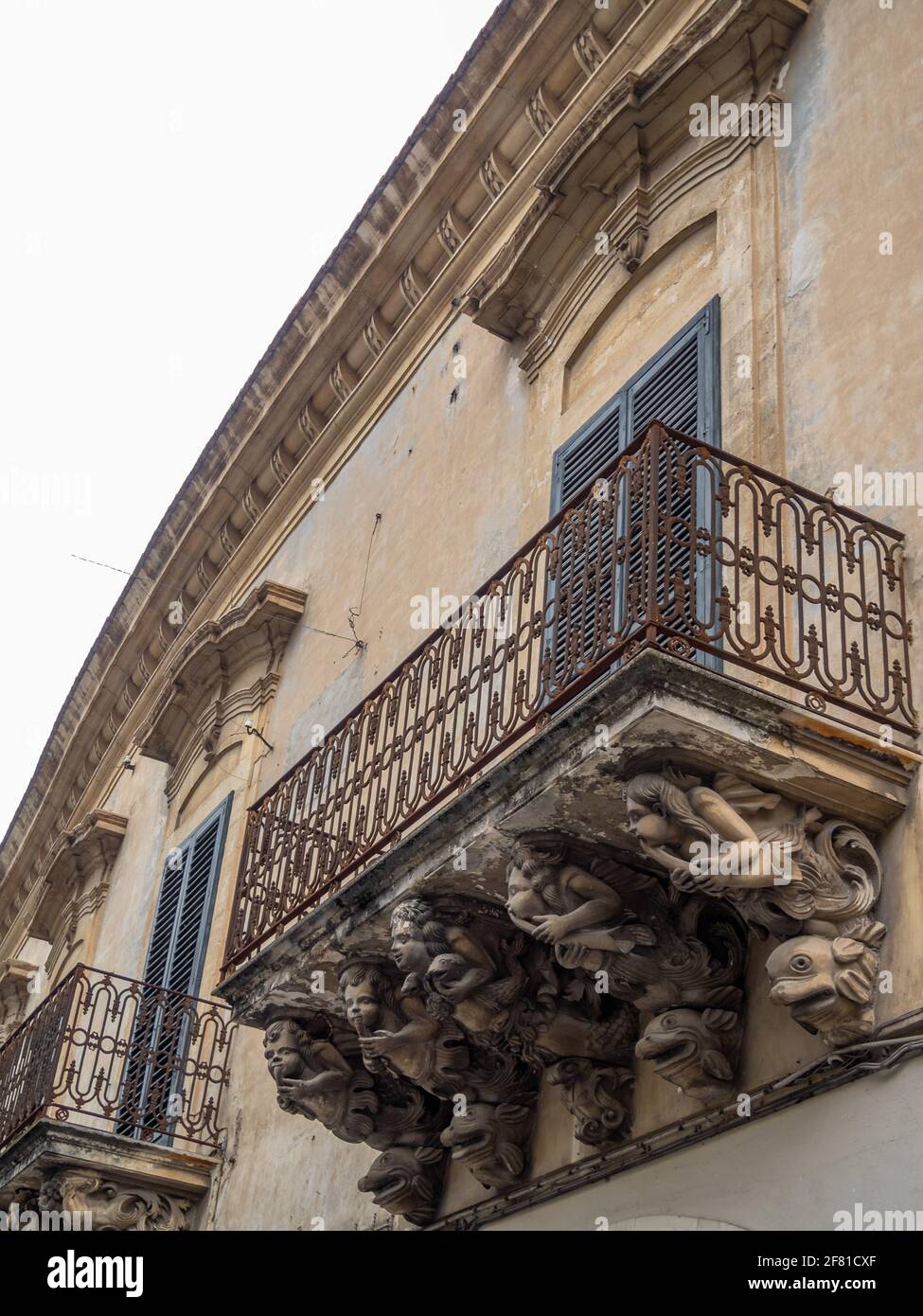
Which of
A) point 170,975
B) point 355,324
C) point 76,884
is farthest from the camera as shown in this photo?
point 76,884

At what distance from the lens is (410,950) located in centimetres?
694

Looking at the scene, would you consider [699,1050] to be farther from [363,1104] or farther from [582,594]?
[363,1104]

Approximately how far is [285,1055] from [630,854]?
2.40 metres

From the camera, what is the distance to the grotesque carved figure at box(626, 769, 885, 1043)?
569cm

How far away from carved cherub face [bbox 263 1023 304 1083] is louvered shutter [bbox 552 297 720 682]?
80.6 inches

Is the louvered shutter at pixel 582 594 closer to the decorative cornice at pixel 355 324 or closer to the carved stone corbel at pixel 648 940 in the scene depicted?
the carved stone corbel at pixel 648 940

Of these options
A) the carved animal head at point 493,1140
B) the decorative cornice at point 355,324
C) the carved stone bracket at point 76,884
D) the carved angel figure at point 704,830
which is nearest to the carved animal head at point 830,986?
the carved angel figure at point 704,830

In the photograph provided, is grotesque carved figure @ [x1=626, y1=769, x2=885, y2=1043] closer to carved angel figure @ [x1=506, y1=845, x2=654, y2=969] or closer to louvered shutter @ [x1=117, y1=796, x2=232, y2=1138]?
carved angel figure @ [x1=506, y1=845, x2=654, y2=969]

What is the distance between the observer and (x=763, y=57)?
853 centimetres

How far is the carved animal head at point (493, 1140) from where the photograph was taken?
7293 mm

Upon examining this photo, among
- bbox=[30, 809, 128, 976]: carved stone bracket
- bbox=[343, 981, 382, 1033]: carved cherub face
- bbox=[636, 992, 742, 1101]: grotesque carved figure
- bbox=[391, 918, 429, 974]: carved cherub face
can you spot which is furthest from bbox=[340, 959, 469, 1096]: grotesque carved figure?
bbox=[30, 809, 128, 976]: carved stone bracket

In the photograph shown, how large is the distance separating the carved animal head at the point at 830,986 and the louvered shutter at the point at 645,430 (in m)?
1.29

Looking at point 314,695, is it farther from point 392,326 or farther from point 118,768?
point 118,768

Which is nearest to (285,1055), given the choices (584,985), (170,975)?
(584,985)
